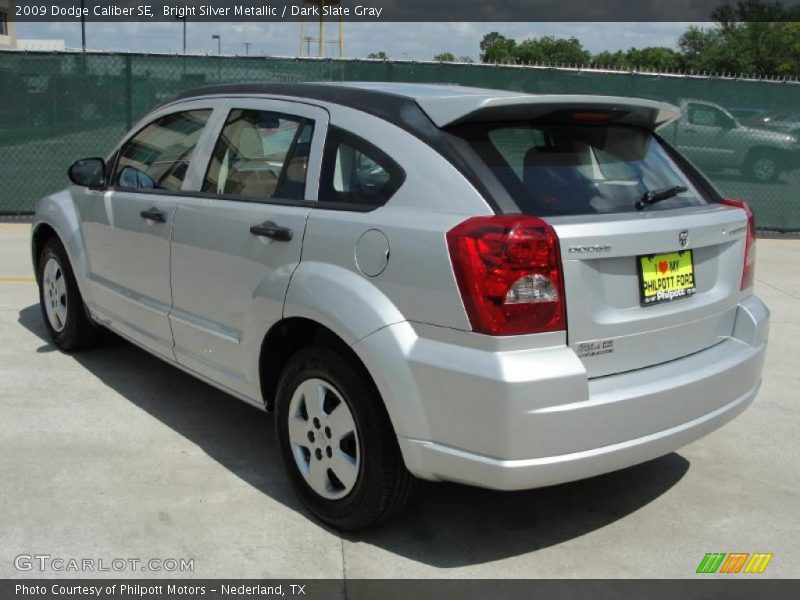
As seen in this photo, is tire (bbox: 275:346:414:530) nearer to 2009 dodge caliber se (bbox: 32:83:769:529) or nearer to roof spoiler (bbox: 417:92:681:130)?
2009 dodge caliber se (bbox: 32:83:769:529)

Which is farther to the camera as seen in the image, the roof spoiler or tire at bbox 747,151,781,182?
tire at bbox 747,151,781,182

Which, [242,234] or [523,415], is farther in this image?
[242,234]

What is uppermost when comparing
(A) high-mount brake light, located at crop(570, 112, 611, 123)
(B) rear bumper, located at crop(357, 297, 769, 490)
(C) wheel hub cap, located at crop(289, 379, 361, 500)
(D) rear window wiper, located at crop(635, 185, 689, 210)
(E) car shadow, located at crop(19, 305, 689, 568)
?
(A) high-mount brake light, located at crop(570, 112, 611, 123)

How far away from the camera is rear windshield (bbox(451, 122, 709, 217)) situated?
3.20 m

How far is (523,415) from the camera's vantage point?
2.90 meters

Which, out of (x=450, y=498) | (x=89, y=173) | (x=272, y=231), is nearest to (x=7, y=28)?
(x=89, y=173)

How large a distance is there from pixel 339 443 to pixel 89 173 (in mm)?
2765

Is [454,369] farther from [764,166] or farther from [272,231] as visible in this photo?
[764,166]

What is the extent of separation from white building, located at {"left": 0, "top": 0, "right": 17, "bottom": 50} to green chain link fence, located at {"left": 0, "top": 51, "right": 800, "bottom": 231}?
43.8 m

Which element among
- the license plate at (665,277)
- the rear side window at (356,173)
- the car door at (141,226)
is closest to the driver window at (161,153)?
the car door at (141,226)

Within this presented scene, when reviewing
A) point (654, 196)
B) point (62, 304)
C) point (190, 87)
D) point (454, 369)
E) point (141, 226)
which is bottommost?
point (62, 304)

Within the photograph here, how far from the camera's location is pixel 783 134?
1109 cm

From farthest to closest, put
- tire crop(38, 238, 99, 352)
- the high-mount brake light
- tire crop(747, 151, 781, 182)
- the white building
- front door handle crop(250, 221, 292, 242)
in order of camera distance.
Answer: the white building < tire crop(747, 151, 781, 182) < tire crop(38, 238, 99, 352) < front door handle crop(250, 221, 292, 242) < the high-mount brake light

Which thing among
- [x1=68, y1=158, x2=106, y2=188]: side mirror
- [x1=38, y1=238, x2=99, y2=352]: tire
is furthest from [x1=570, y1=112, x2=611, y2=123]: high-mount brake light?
[x1=38, y1=238, x2=99, y2=352]: tire
